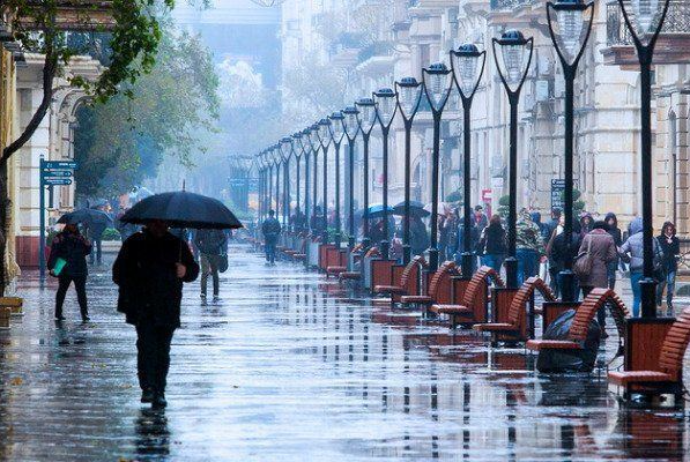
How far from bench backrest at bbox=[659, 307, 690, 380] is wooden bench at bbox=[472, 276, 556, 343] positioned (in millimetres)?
6181

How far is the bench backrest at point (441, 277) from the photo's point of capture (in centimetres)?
2969

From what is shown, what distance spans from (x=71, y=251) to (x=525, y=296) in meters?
8.16

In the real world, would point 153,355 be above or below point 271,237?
below

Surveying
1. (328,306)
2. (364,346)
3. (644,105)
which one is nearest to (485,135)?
(328,306)

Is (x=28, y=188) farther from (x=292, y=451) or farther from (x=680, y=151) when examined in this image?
(x=292, y=451)

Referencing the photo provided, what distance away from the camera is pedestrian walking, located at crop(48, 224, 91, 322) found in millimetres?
28281

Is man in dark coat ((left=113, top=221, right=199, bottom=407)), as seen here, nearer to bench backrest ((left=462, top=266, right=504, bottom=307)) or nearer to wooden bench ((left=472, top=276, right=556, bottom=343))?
wooden bench ((left=472, top=276, right=556, bottom=343))

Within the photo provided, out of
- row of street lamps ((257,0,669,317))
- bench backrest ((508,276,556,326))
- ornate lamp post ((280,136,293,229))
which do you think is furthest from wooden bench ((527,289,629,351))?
ornate lamp post ((280,136,293,229))

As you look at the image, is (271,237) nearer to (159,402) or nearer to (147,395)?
(147,395)

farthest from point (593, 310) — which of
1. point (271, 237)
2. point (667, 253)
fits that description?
point (271, 237)

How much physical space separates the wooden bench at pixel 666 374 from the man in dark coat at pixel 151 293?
3.54 meters

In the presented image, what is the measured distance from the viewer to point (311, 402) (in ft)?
54.2

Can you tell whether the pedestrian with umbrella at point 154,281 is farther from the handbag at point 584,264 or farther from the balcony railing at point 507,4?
the balcony railing at point 507,4

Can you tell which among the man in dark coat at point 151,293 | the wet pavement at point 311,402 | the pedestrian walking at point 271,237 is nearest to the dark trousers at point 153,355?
the man in dark coat at point 151,293
